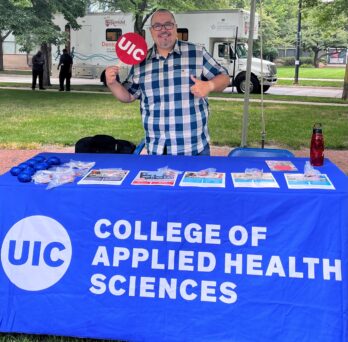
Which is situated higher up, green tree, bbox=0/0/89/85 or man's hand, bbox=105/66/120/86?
green tree, bbox=0/0/89/85

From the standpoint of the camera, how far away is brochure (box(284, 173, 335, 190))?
8.89 ft

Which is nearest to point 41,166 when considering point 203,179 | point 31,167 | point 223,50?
point 31,167

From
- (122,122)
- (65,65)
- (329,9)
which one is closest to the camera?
(122,122)

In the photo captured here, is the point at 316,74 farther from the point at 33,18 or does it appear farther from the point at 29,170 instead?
the point at 29,170

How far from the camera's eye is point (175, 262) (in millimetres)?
2711

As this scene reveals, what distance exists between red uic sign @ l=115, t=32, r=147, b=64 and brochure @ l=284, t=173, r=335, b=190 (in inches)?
51.8

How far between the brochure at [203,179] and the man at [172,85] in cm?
58

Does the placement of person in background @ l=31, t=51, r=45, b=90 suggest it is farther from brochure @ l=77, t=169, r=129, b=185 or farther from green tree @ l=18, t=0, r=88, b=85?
brochure @ l=77, t=169, r=129, b=185

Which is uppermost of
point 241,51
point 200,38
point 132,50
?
point 200,38

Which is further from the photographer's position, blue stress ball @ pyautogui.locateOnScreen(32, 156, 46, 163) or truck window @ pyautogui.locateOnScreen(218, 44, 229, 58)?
truck window @ pyautogui.locateOnScreen(218, 44, 229, 58)

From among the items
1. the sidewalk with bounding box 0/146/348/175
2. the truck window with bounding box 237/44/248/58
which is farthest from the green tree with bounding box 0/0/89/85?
the sidewalk with bounding box 0/146/348/175

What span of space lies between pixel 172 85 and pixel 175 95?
0.23ft

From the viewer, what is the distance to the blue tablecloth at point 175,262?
8.56 ft

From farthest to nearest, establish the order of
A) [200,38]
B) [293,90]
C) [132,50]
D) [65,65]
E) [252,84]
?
[293,90] → [200,38] → [252,84] → [65,65] → [132,50]
